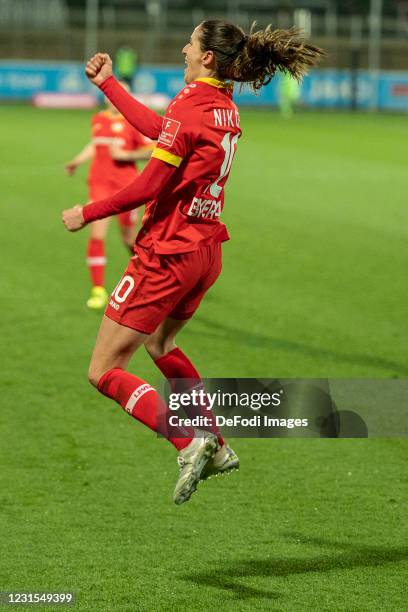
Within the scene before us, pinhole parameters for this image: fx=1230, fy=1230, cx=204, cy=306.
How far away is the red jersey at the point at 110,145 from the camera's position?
12336 mm

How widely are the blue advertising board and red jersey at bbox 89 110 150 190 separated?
3474cm

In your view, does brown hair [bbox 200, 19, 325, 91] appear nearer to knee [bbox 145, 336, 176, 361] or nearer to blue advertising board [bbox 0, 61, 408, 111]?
knee [bbox 145, 336, 176, 361]

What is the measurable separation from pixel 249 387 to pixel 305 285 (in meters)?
7.51

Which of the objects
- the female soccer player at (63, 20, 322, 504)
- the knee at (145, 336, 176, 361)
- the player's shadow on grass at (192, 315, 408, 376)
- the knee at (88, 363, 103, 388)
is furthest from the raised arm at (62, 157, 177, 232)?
the player's shadow on grass at (192, 315, 408, 376)

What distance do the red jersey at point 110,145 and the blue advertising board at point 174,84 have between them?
34.7m

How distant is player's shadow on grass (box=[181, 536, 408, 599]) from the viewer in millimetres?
5219

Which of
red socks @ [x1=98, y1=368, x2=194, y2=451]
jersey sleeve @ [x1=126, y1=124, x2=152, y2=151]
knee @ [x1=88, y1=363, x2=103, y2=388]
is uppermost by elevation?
knee @ [x1=88, y1=363, x2=103, y2=388]

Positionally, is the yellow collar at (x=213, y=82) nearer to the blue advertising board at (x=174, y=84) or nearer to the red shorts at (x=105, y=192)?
the red shorts at (x=105, y=192)

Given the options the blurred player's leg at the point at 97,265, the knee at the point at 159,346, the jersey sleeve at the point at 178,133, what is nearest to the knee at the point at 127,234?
the blurred player's leg at the point at 97,265

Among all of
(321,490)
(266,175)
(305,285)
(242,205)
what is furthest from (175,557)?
(266,175)

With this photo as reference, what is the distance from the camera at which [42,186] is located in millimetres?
22078

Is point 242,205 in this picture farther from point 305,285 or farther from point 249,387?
point 249,387

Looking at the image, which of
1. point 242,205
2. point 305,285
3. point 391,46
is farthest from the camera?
point 391,46

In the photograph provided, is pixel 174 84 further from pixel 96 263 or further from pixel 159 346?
pixel 159 346
